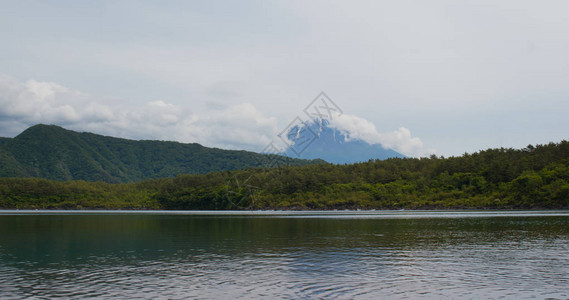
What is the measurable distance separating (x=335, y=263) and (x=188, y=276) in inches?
426

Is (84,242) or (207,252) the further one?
(84,242)

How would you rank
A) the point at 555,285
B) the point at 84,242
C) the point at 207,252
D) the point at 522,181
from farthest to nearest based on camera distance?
the point at 522,181 → the point at 84,242 → the point at 207,252 → the point at 555,285

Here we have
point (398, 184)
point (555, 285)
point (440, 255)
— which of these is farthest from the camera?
point (398, 184)

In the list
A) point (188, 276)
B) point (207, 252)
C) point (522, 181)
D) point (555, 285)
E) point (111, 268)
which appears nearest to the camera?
point (555, 285)

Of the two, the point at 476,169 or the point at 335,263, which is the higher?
the point at 476,169

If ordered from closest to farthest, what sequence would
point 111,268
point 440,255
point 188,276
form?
point 188,276 → point 111,268 → point 440,255

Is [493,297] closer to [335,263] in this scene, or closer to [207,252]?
[335,263]

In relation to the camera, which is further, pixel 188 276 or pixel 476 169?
pixel 476 169

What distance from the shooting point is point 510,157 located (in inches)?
6550

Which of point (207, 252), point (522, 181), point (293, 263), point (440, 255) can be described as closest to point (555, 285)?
point (440, 255)

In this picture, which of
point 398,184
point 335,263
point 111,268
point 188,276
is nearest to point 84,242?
point 111,268

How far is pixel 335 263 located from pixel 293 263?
3.06 m

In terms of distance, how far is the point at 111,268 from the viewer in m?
33.7

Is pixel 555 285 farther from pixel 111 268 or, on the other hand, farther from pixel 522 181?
pixel 522 181
